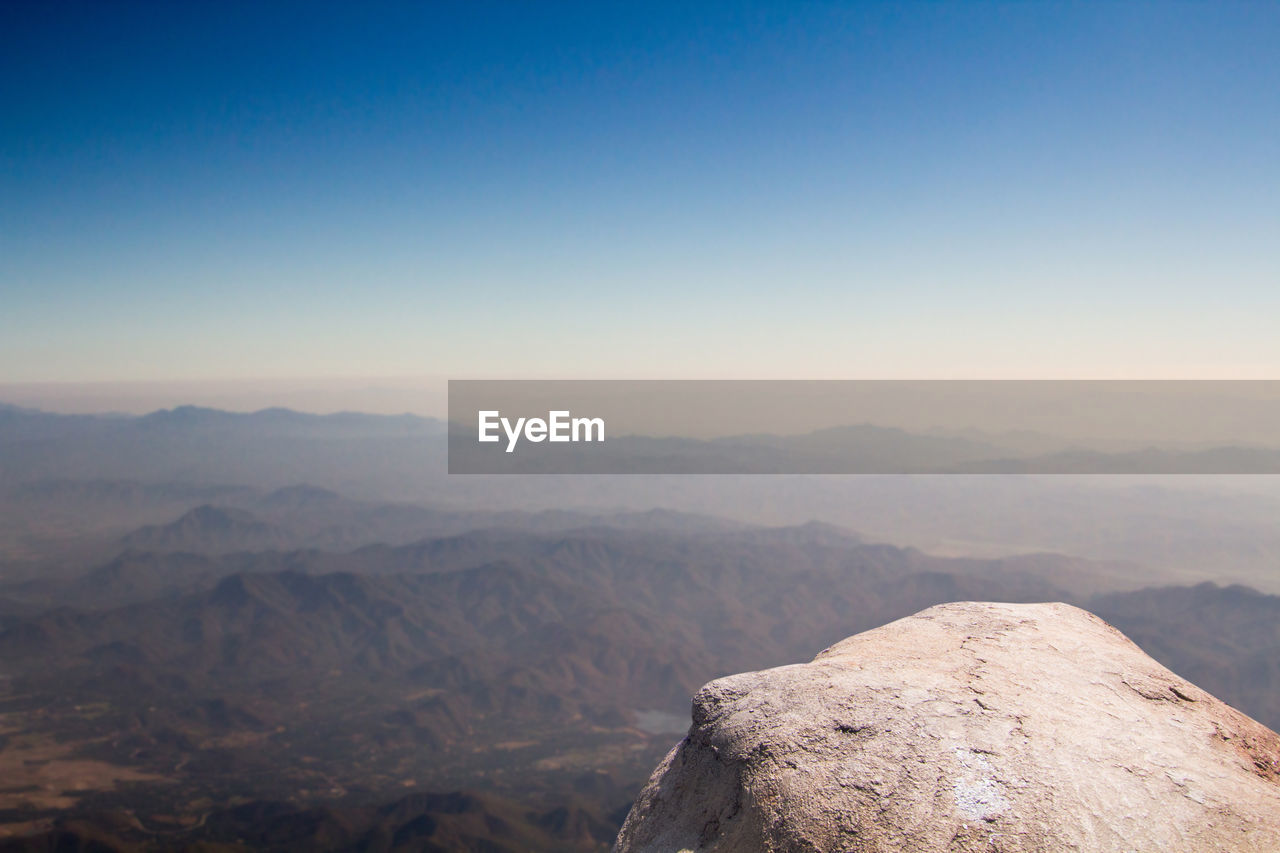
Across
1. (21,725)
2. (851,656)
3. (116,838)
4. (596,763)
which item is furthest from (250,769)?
(851,656)

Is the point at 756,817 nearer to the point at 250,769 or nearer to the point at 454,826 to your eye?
the point at 454,826

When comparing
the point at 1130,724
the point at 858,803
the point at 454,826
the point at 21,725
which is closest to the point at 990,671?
the point at 1130,724

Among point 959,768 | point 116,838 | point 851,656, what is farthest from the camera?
point 116,838

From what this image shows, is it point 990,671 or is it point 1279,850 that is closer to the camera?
point 1279,850

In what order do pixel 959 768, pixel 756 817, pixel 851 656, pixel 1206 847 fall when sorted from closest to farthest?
pixel 1206 847
pixel 959 768
pixel 756 817
pixel 851 656

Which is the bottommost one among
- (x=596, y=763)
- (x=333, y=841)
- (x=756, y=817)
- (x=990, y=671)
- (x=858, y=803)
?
(x=596, y=763)

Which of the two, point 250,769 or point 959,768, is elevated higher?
point 959,768

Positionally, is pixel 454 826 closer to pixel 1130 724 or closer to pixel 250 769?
pixel 250 769
